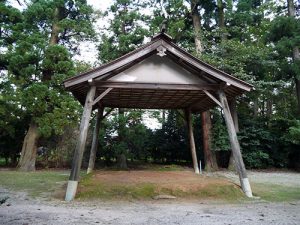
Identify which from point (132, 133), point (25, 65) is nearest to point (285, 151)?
point (132, 133)

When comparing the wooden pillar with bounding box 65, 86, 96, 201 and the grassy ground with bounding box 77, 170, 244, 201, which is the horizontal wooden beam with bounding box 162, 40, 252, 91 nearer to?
the wooden pillar with bounding box 65, 86, 96, 201

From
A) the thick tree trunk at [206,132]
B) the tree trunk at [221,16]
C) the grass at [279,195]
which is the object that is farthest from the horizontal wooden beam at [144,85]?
the tree trunk at [221,16]

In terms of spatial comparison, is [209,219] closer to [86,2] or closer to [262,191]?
[262,191]

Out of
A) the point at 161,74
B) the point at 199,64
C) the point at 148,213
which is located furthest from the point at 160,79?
the point at 148,213

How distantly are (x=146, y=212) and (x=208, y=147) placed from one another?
11205 millimetres

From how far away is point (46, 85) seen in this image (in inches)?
571

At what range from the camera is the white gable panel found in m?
8.19

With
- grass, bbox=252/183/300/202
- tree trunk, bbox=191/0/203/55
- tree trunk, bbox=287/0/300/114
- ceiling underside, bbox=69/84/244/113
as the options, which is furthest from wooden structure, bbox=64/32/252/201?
tree trunk, bbox=287/0/300/114

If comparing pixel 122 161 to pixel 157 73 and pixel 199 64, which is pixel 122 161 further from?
pixel 199 64

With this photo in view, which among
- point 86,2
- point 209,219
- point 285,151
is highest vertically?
point 86,2

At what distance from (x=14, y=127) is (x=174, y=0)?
474 inches

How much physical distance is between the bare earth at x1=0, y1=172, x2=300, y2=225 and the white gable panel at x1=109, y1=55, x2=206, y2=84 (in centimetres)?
336

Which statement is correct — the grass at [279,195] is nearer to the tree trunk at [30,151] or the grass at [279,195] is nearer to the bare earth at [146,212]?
the bare earth at [146,212]

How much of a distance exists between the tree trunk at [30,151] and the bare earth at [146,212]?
850cm
